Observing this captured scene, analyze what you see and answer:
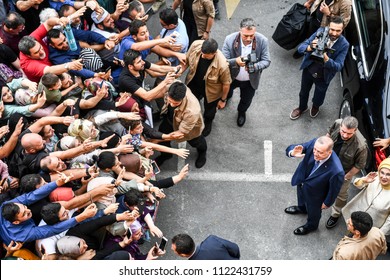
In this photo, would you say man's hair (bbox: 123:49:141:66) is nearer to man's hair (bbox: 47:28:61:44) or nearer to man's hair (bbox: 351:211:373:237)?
man's hair (bbox: 47:28:61:44)

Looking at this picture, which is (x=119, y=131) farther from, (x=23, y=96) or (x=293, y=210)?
(x=293, y=210)

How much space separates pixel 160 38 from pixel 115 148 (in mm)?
1801

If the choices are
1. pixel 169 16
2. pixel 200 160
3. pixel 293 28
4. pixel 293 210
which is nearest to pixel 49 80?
pixel 169 16

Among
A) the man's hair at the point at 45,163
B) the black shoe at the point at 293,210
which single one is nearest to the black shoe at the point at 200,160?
the black shoe at the point at 293,210

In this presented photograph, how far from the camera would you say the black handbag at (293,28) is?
830cm

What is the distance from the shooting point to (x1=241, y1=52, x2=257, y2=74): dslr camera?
684 centimetres

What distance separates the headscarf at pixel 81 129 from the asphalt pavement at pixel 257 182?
1452 millimetres

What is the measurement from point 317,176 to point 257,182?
55.5 inches

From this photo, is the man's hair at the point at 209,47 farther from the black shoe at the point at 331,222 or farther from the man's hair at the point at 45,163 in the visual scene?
the black shoe at the point at 331,222

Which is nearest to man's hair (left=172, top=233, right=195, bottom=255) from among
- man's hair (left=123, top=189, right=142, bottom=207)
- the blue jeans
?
man's hair (left=123, top=189, right=142, bottom=207)

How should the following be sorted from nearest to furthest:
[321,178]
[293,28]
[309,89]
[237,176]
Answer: [321,178] → [237,176] → [309,89] → [293,28]

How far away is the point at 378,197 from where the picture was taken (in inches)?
225

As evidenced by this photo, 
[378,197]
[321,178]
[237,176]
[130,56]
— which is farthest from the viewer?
[237,176]

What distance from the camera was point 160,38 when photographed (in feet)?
23.6
